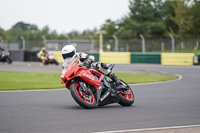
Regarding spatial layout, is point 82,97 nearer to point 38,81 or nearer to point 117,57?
point 38,81

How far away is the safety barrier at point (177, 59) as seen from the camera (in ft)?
92.4

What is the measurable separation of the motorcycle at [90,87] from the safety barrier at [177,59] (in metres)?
20.3

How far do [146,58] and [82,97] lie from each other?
2282 cm

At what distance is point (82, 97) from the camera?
26.1 ft

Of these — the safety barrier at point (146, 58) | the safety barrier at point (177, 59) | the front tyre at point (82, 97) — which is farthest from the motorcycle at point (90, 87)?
the safety barrier at point (146, 58)

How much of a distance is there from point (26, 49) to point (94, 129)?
33.3 metres

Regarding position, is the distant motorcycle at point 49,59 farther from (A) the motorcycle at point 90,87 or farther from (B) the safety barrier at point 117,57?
(A) the motorcycle at point 90,87

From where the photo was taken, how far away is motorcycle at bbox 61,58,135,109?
25.9ft

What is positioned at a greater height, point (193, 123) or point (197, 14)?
point (197, 14)

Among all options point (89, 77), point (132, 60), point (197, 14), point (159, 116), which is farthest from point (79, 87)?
point (197, 14)

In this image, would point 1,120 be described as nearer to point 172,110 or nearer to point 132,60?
point 172,110

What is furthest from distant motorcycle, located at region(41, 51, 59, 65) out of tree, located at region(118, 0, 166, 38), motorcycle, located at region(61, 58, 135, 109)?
tree, located at region(118, 0, 166, 38)

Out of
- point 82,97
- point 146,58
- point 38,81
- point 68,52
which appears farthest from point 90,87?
point 146,58

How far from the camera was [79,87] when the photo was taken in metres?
8.00
